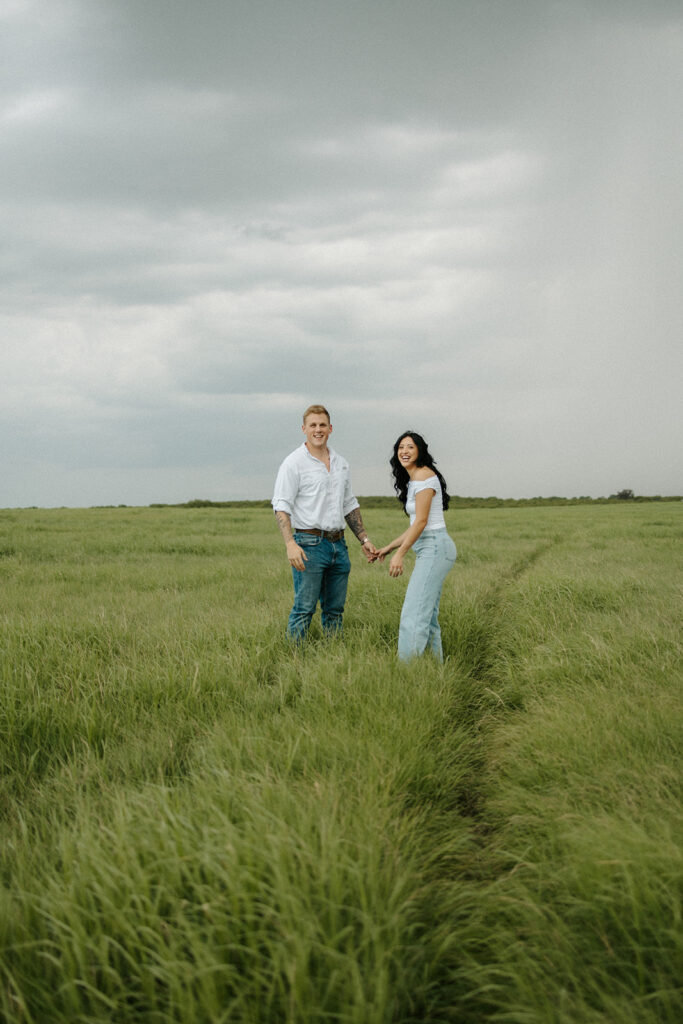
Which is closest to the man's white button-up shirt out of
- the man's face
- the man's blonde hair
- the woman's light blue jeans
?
the man's face

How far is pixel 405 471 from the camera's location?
19.0 ft

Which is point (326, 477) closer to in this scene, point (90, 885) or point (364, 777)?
point (364, 777)

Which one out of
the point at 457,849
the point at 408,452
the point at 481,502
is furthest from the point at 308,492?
the point at 481,502

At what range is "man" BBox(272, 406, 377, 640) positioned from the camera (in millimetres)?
6059

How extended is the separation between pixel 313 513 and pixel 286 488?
376 mm

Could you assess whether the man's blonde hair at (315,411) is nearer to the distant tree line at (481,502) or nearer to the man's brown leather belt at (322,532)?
the man's brown leather belt at (322,532)

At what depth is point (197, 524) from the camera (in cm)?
2822

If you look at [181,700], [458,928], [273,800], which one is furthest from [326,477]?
[458,928]

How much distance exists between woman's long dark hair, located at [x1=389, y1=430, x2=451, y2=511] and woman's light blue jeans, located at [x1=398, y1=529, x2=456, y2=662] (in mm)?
433

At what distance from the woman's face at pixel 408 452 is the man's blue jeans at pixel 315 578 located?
1304mm

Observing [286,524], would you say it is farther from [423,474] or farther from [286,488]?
[423,474]

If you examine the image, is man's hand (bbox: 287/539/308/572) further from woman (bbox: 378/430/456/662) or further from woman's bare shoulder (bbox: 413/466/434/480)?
woman's bare shoulder (bbox: 413/466/434/480)

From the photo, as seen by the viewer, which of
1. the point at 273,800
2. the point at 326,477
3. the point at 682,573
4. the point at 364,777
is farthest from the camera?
the point at 682,573

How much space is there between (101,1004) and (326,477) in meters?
4.76
